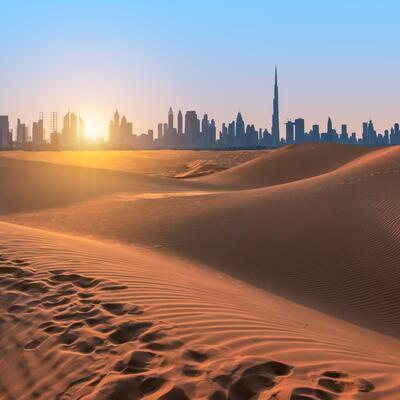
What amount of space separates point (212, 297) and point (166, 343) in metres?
2.02

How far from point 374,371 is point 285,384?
0.79 m

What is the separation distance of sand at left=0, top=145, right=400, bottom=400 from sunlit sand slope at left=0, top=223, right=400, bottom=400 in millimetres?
16

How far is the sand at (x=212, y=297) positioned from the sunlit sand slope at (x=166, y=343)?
16mm

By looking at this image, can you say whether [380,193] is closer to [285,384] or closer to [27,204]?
[285,384]

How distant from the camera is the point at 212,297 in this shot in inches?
256

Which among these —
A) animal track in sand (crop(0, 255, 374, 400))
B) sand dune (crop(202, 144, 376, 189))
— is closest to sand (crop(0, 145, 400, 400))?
animal track in sand (crop(0, 255, 374, 400))

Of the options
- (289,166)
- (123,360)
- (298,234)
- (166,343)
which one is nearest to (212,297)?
(166,343)

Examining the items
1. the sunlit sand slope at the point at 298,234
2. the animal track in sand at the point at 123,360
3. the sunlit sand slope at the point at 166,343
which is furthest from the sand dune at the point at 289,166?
the animal track in sand at the point at 123,360

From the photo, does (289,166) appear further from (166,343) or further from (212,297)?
(166,343)

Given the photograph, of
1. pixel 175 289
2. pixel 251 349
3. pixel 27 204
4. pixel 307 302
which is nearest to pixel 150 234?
pixel 307 302

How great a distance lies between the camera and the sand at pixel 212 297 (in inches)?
154

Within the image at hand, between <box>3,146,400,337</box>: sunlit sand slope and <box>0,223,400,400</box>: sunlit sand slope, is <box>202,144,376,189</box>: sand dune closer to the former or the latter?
<box>3,146,400,337</box>: sunlit sand slope

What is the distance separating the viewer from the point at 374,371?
3.95 m

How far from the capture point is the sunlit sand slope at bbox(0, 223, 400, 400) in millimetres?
3750
